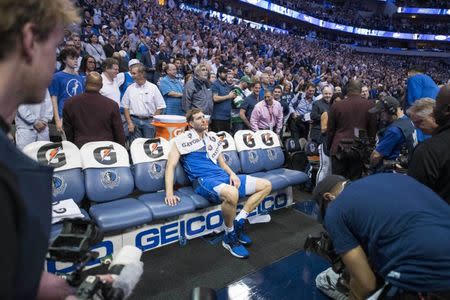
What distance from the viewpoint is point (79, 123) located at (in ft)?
11.1

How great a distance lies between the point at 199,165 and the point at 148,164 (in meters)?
0.54

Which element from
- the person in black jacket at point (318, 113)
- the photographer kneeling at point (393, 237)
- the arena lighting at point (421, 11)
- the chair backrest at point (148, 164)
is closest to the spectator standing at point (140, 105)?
the chair backrest at point (148, 164)

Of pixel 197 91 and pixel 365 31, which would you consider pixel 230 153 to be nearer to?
pixel 197 91

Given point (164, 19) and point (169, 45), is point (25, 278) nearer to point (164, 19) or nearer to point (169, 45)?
point (169, 45)

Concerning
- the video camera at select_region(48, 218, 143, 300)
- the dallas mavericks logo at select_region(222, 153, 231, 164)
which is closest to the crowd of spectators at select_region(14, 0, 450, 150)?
the video camera at select_region(48, 218, 143, 300)

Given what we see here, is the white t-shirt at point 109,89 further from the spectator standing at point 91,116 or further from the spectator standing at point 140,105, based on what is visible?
the spectator standing at point 91,116

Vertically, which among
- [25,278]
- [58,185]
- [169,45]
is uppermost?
[169,45]

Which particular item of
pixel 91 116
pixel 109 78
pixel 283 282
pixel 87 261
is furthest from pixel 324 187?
pixel 109 78

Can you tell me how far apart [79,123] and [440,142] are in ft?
10.6

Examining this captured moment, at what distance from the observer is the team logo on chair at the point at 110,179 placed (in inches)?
121

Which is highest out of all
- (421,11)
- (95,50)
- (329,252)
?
(421,11)

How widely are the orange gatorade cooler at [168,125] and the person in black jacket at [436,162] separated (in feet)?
9.80

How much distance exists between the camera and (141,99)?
451 cm

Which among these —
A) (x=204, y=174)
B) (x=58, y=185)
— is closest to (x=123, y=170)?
(x=58, y=185)
